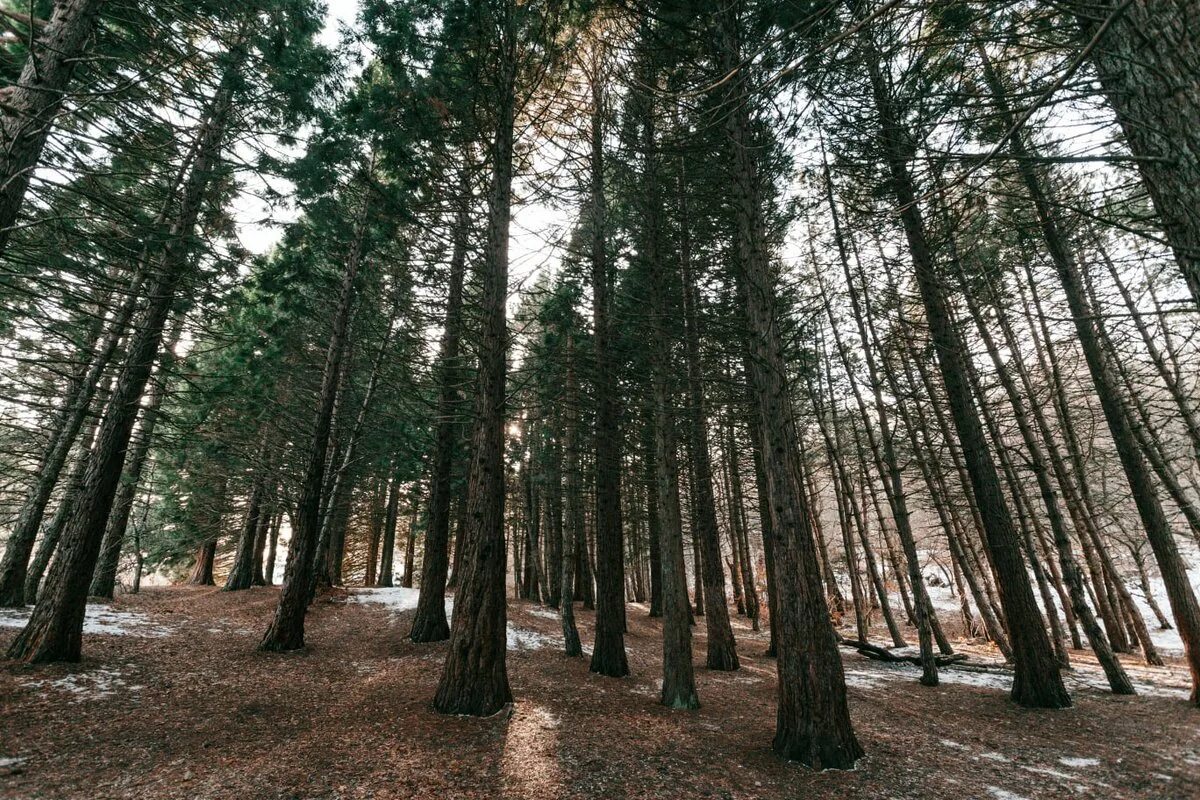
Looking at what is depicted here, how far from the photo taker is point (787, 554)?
5312 millimetres

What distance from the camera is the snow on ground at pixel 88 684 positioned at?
18.3 feet

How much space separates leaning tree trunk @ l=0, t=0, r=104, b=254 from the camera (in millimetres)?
4172

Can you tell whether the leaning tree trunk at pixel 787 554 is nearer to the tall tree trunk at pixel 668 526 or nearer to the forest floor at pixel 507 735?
the forest floor at pixel 507 735

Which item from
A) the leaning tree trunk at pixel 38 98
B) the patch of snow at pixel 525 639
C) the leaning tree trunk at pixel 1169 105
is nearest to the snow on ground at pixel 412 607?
the patch of snow at pixel 525 639

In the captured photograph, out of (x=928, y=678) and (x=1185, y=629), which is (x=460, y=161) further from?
(x=1185, y=629)

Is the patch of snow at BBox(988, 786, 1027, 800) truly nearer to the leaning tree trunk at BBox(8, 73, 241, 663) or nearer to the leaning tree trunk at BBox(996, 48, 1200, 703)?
the leaning tree trunk at BBox(996, 48, 1200, 703)

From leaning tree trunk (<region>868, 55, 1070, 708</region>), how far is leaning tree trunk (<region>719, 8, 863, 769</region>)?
7.80 ft

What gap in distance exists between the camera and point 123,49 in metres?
5.87

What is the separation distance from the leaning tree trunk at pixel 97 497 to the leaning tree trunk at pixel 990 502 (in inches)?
423

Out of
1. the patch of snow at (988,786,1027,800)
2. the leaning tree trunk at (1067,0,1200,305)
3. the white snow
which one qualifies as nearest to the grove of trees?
the leaning tree trunk at (1067,0,1200,305)

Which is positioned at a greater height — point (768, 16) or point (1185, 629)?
point (768, 16)

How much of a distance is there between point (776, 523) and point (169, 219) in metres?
10.6

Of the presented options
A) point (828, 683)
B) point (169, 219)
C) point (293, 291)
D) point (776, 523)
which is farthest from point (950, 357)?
point (169, 219)

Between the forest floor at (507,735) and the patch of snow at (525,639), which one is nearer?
the forest floor at (507,735)
